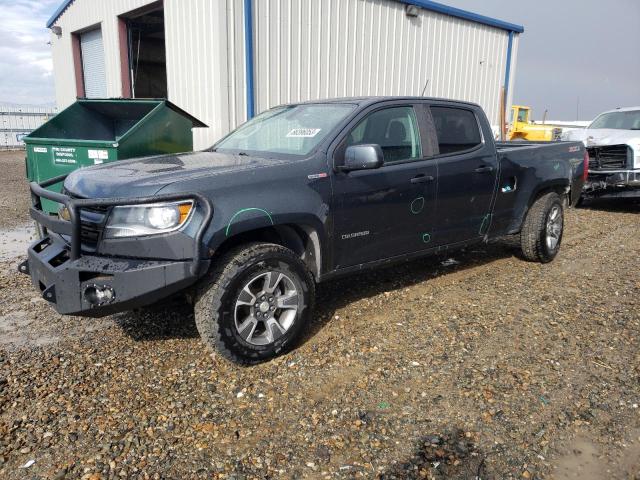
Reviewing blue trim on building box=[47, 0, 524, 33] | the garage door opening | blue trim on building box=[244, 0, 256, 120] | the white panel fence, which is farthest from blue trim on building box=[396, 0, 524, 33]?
the white panel fence

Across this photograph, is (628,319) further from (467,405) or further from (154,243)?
(154,243)

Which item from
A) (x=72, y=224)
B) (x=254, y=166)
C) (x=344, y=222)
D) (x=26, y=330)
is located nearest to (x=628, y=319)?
(x=344, y=222)

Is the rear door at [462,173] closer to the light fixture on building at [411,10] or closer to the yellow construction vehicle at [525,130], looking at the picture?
the light fixture on building at [411,10]

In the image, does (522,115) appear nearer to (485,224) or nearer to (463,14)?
(463,14)

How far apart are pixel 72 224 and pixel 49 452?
4.03ft

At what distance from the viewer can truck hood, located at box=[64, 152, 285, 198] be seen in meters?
3.11

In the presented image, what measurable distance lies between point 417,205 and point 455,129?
39.4 inches

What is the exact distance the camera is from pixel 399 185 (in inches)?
162

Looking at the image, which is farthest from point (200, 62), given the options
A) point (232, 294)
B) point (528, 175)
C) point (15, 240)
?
point (232, 294)

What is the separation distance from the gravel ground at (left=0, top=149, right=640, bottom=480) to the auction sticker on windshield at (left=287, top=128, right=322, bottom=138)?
149 centimetres

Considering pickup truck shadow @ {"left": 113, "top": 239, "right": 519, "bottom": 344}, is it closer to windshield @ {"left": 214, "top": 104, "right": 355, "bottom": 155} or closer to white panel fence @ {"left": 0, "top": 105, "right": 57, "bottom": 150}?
windshield @ {"left": 214, "top": 104, "right": 355, "bottom": 155}

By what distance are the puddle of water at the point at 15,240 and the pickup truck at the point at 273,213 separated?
2566mm

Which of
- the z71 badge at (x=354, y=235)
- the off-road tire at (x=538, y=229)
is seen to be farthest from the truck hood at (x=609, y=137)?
the z71 badge at (x=354, y=235)

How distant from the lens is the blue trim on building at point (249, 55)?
8922 mm
